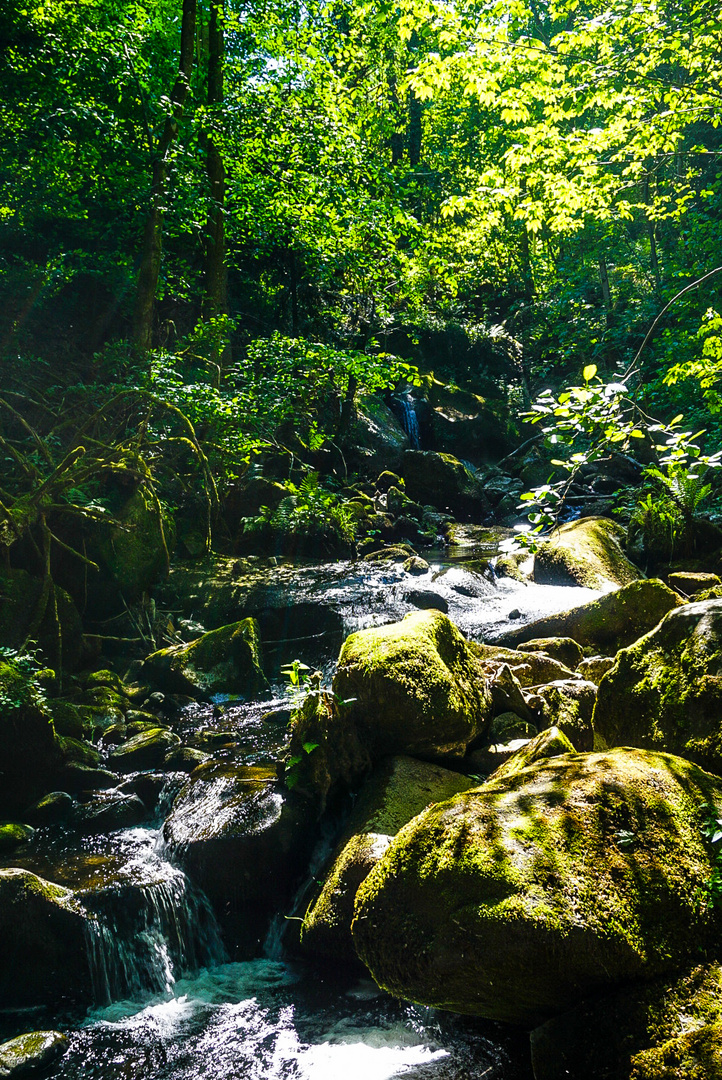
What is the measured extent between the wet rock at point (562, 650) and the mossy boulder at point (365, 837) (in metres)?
2.80

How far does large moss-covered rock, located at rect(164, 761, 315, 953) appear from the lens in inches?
183

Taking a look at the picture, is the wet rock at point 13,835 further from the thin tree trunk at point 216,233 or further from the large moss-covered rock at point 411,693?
the thin tree trunk at point 216,233

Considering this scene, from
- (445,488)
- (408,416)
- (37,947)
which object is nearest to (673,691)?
(37,947)

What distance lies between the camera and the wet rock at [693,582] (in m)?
8.27

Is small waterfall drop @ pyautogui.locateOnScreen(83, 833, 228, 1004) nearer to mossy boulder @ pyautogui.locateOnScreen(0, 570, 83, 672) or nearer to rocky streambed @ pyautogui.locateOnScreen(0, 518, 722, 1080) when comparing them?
rocky streambed @ pyautogui.locateOnScreen(0, 518, 722, 1080)

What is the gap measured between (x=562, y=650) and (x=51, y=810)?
569 cm

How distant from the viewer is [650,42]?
5.36 metres

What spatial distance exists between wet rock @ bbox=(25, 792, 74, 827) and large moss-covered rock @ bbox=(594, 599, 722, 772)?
5017 mm

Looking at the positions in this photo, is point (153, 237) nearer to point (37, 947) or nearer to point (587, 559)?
point (587, 559)

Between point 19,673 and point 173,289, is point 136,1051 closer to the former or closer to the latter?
point 19,673

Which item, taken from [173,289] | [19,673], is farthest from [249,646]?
[173,289]

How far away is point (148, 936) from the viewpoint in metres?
4.56

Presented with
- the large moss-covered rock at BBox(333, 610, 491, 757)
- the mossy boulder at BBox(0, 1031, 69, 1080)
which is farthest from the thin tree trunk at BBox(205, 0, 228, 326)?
the mossy boulder at BBox(0, 1031, 69, 1080)

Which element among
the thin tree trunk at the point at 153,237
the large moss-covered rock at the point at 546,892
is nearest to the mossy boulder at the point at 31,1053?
the large moss-covered rock at the point at 546,892
